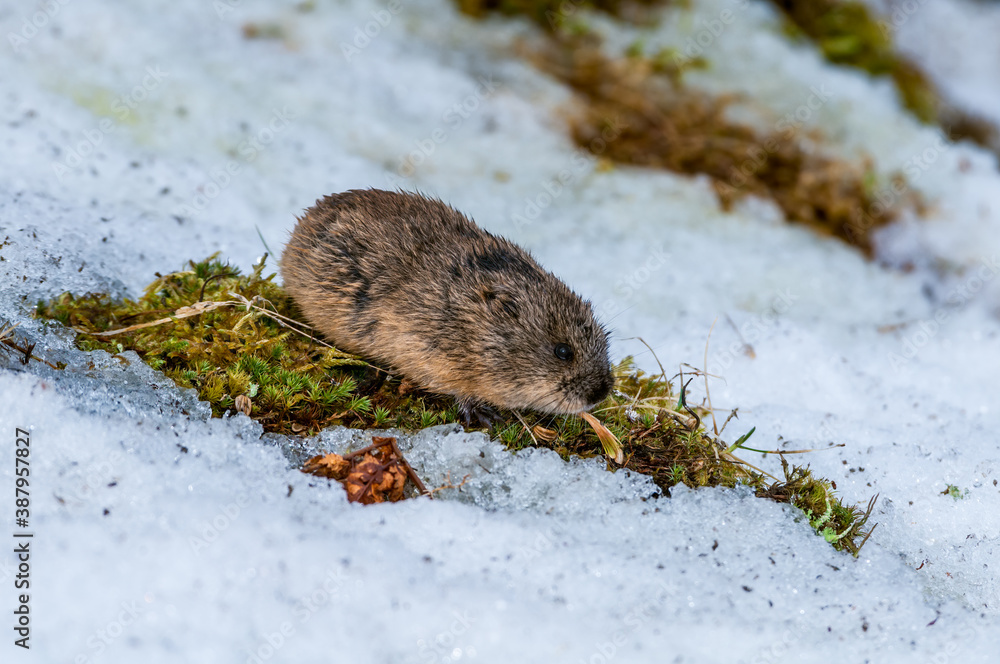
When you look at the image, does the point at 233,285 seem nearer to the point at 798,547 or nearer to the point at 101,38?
the point at 798,547

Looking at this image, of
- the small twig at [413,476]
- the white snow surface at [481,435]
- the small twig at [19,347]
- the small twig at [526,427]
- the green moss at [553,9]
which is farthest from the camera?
the green moss at [553,9]

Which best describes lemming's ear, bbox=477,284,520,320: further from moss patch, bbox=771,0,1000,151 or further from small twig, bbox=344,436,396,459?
moss patch, bbox=771,0,1000,151

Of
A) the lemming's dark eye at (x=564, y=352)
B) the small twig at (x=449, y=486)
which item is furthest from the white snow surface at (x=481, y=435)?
the lemming's dark eye at (x=564, y=352)

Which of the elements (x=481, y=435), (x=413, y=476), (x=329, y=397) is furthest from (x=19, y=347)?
(x=481, y=435)

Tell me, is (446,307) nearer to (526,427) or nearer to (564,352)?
(564,352)

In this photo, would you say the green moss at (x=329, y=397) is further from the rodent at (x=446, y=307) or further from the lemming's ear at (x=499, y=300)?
the lemming's ear at (x=499, y=300)

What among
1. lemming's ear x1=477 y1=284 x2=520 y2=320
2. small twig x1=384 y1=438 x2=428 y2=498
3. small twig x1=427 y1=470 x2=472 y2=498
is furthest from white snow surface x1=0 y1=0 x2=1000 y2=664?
lemming's ear x1=477 y1=284 x2=520 y2=320
